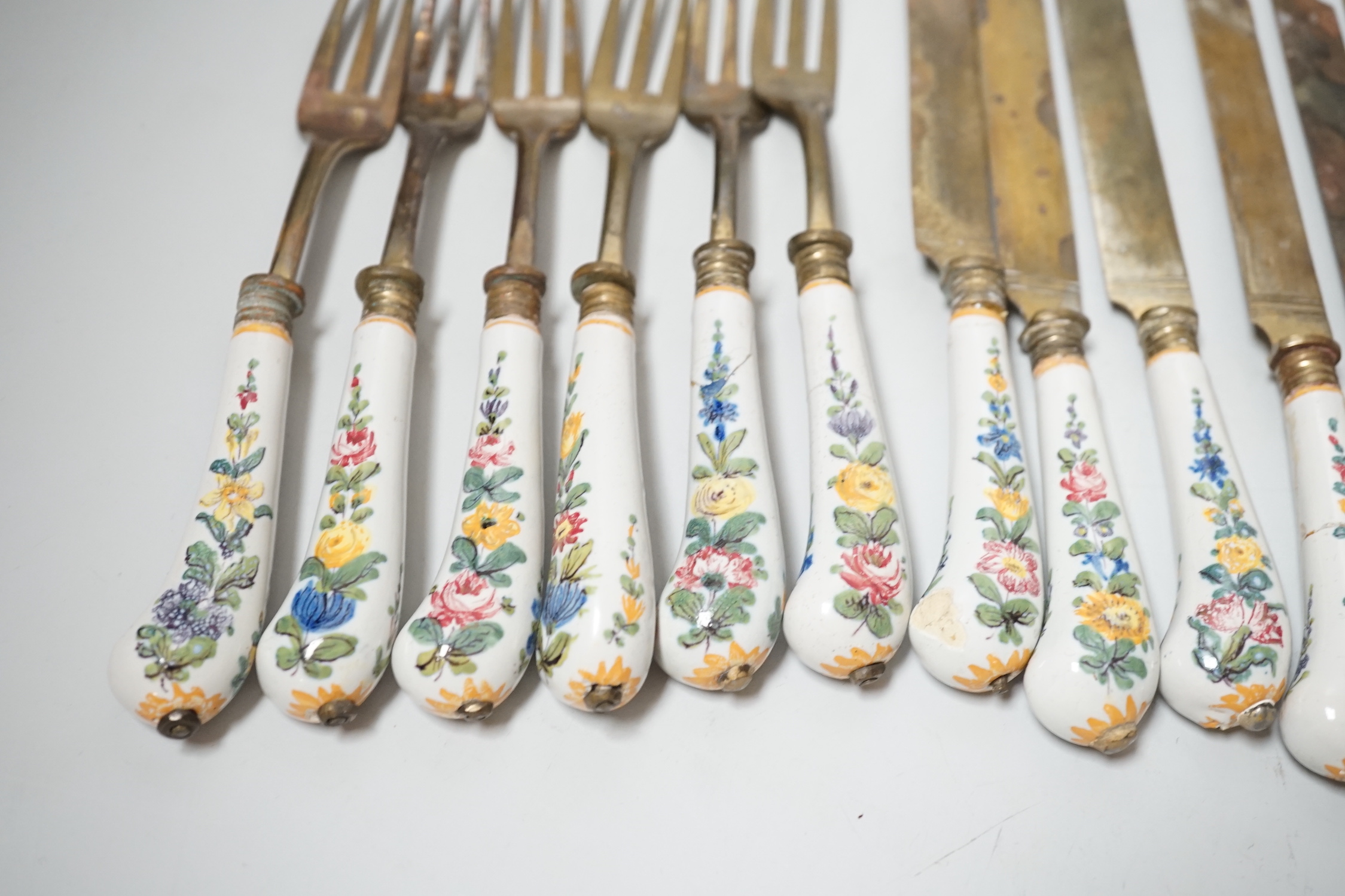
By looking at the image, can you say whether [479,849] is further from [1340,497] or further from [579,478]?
[1340,497]

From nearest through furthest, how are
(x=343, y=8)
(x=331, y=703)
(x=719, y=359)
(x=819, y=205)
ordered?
(x=331, y=703) < (x=719, y=359) < (x=819, y=205) < (x=343, y=8)

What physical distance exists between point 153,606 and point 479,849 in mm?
256

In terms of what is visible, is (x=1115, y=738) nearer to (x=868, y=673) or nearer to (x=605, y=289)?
(x=868, y=673)

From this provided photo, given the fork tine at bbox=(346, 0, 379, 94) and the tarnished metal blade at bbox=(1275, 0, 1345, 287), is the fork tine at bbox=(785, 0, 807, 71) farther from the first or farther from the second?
the tarnished metal blade at bbox=(1275, 0, 1345, 287)

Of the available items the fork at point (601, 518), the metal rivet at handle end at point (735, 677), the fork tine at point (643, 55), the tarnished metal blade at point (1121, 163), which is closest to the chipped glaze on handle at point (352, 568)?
the fork at point (601, 518)

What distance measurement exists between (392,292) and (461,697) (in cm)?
33

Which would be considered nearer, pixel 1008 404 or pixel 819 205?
pixel 1008 404

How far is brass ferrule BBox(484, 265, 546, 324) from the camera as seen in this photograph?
28.0 inches

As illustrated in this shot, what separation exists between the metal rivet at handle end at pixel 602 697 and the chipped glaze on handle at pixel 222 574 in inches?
8.8

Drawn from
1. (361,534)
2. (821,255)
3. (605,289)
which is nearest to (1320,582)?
(821,255)

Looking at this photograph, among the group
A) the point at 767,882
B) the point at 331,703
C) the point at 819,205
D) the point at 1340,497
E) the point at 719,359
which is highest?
the point at 819,205

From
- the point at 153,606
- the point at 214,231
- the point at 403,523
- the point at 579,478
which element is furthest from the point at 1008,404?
the point at 214,231

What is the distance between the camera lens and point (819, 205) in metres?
0.82

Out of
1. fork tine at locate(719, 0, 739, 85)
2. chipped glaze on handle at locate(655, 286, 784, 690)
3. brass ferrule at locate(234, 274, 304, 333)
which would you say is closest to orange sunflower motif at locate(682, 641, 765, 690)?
chipped glaze on handle at locate(655, 286, 784, 690)
